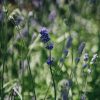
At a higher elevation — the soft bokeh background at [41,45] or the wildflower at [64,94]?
the soft bokeh background at [41,45]

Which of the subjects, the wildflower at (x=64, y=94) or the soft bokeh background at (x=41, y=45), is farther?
the soft bokeh background at (x=41, y=45)

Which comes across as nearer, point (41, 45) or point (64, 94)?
point (64, 94)

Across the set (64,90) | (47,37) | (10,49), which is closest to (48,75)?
(10,49)

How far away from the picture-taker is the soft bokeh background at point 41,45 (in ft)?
10.4

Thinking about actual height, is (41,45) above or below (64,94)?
above

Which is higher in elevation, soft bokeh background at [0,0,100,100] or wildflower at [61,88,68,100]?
soft bokeh background at [0,0,100,100]

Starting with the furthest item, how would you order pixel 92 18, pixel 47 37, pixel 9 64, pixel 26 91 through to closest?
pixel 92 18
pixel 9 64
pixel 26 91
pixel 47 37

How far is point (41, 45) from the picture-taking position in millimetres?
4469

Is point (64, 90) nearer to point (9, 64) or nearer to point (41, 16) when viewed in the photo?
point (9, 64)

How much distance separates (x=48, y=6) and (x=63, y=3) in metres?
0.26

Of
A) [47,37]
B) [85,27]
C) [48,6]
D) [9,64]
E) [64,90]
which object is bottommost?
[64,90]

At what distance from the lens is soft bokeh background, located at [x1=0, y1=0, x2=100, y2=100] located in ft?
10.4

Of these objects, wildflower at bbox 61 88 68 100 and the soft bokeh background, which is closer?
wildflower at bbox 61 88 68 100

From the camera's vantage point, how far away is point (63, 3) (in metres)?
5.91
